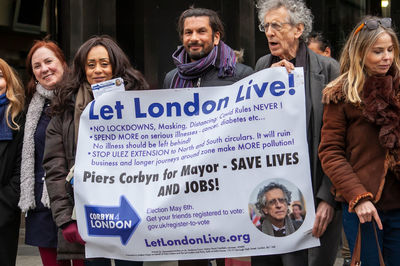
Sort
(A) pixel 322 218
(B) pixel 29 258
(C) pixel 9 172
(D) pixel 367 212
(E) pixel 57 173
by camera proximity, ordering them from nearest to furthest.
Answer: (D) pixel 367 212
(A) pixel 322 218
(E) pixel 57 173
(C) pixel 9 172
(B) pixel 29 258

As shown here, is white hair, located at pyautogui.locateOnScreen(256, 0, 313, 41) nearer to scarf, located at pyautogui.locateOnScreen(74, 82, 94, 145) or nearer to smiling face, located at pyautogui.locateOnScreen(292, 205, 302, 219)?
smiling face, located at pyautogui.locateOnScreen(292, 205, 302, 219)

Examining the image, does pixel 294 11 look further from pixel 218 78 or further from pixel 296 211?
pixel 296 211

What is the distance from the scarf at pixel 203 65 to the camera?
4008 mm

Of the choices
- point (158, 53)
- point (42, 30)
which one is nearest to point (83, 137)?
point (158, 53)

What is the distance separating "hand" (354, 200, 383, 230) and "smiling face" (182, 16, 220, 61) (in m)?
1.45

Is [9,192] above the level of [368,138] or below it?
below

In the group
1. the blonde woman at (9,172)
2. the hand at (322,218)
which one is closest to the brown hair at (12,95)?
the blonde woman at (9,172)

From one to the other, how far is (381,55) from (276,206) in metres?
0.94

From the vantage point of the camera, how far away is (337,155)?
128 inches

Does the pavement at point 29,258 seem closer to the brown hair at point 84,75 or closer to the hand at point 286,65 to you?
Answer: the brown hair at point 84,75

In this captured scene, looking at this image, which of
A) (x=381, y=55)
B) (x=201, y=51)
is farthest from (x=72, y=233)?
(x=381, y=55)

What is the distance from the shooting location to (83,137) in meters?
3.75

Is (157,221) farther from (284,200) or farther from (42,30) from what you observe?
(42,30)

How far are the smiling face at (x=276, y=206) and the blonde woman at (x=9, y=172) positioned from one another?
1.85 m
